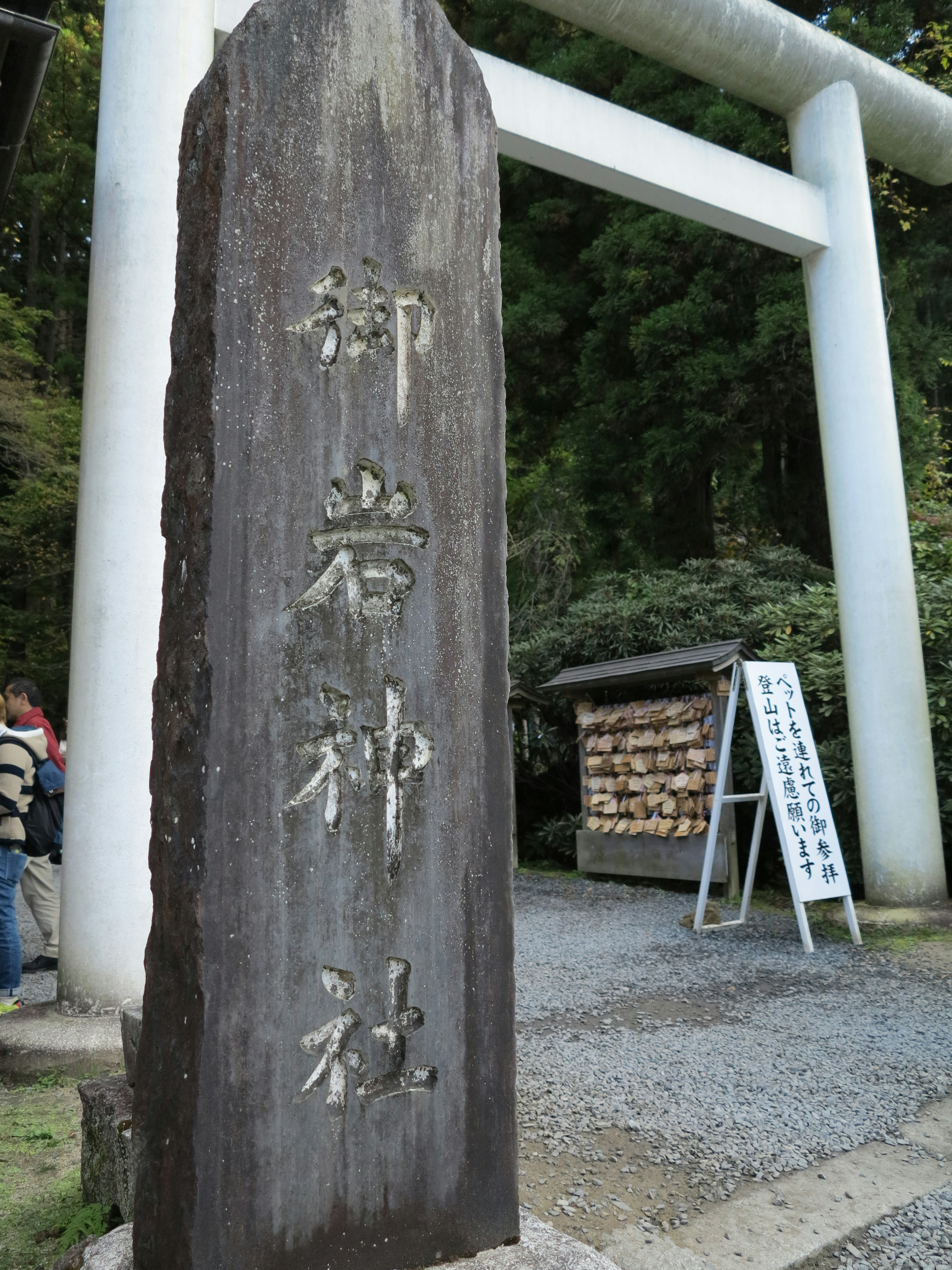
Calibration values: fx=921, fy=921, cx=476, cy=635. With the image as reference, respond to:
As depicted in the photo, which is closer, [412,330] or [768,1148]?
[412,330]

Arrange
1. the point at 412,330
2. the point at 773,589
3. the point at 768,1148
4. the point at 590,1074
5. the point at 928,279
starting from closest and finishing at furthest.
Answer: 1. the point at 412,330
2. the point at 768,1148
3. the point at 590,1074
4. the point at 773,589
5. the point at 928,279

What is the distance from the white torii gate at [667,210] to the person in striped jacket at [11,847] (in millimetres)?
857

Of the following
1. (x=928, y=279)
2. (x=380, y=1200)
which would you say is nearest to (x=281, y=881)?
(x=380, y=1200)

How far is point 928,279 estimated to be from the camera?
10.1 metres

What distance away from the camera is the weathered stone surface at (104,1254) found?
5.71ft

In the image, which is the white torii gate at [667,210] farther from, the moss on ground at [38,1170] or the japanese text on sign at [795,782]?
the japanese text on sign at [795,782]

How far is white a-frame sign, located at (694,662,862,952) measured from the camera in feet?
16.2

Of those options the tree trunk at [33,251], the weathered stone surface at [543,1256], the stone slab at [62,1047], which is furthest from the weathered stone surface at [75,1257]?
the tree trunk at [33,251]

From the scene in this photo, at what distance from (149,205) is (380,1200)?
3.57m

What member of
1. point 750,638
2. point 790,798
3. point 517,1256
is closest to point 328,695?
point 517,1256

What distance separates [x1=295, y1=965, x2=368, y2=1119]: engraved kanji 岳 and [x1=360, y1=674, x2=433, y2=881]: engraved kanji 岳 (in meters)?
0.21

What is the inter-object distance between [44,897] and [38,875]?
5.8 inches

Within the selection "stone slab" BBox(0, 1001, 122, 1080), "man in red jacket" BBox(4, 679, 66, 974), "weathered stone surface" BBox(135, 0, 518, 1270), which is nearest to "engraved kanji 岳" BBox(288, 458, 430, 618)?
"weathered stone surface" BBox(135, 0, 518, 1270)

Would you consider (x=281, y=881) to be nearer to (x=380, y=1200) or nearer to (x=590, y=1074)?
(x=380, y=1200)
